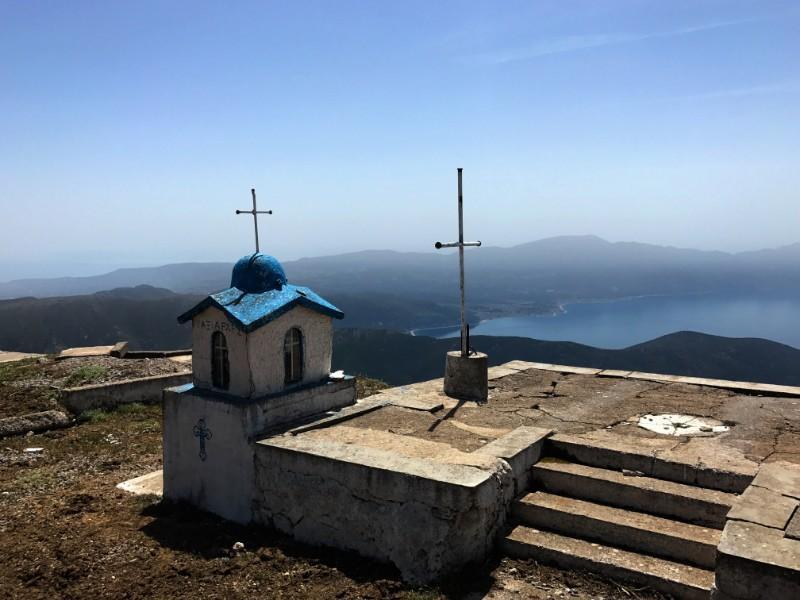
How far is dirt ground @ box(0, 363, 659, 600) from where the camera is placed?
217 inches

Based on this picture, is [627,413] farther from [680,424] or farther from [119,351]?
[119,351]

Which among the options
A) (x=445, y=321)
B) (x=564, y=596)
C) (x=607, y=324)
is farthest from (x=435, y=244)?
(x=607, y=324)

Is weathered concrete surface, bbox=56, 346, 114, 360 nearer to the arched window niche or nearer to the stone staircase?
the arched window niche

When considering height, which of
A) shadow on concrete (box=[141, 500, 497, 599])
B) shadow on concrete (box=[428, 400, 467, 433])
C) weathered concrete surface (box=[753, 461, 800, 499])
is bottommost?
shadow on concrete (box=[141, 500, 497, 599])

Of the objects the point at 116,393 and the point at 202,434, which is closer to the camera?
the point at 202,434

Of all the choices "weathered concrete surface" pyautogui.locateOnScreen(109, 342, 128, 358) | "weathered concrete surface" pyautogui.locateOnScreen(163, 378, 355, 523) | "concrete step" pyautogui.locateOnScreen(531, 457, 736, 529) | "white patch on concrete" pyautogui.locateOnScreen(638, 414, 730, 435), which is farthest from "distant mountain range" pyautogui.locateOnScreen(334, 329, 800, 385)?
"concrete step" pyautogui.locateOnScreen(531, 457, 736, 529)

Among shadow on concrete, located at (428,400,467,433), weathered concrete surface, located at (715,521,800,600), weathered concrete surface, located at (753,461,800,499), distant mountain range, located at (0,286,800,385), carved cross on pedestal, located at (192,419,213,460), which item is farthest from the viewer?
distant mountain range, located at (0,286,800,385)

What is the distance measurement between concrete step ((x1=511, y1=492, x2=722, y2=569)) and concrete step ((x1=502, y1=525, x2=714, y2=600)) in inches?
3.7

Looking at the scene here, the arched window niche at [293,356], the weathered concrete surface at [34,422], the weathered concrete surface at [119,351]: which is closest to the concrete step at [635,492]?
the arched window niche at [293,356]

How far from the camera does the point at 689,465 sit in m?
6.33

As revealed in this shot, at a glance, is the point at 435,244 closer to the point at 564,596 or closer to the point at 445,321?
the point at 564,596

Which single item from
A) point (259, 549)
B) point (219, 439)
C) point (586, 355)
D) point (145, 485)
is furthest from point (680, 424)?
point (586, 355)

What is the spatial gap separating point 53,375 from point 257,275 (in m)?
8.22

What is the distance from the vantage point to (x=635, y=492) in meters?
6.20
